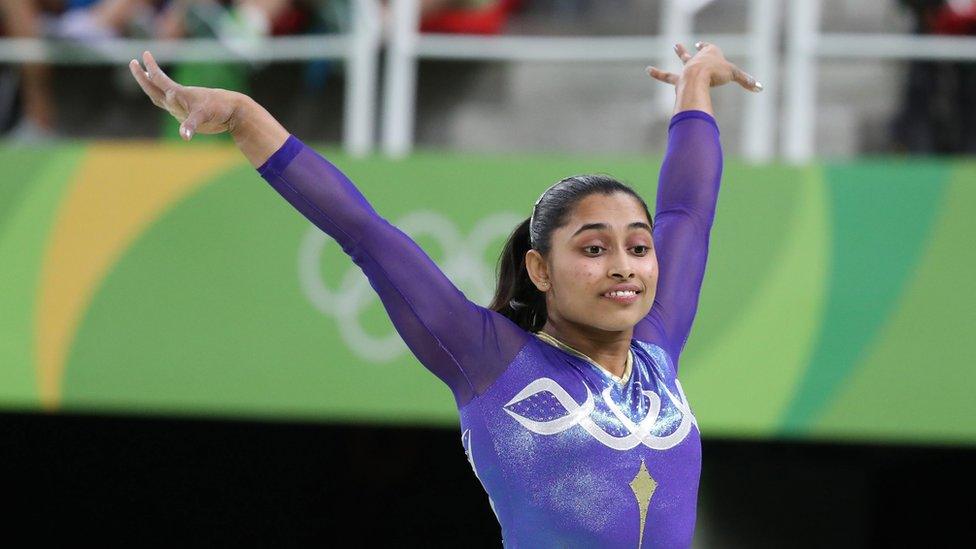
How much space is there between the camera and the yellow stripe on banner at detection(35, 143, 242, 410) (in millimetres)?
4176

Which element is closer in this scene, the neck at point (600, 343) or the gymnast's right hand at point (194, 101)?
the gymnast's right hand at point (194, 101)

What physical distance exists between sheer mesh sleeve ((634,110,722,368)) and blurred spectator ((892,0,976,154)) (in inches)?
101

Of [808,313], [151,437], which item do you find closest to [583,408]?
[808,313]

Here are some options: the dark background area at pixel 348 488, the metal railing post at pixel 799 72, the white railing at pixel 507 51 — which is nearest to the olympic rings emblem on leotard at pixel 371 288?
the white railing at pixel 507 51

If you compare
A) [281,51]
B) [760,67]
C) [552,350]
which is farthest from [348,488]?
[552,350]

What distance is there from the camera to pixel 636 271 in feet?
7.18

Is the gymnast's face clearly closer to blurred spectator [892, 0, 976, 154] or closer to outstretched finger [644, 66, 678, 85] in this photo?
outstretched finger [644, 66, 678, 85]

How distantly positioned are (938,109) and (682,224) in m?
2.74

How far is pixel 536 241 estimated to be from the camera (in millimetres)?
2307

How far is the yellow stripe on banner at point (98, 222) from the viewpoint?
418cm

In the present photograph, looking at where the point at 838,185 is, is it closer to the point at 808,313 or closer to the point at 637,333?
the point at 808,313

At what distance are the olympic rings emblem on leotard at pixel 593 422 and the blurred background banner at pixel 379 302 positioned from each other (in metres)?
1.74

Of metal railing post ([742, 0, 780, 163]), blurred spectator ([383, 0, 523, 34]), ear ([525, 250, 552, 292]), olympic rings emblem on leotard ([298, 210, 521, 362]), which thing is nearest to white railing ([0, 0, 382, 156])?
blurred spectator ([383, 0, 523, 34])

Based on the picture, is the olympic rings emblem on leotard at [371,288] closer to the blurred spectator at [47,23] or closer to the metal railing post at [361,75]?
the metal railing post at [361,75]
